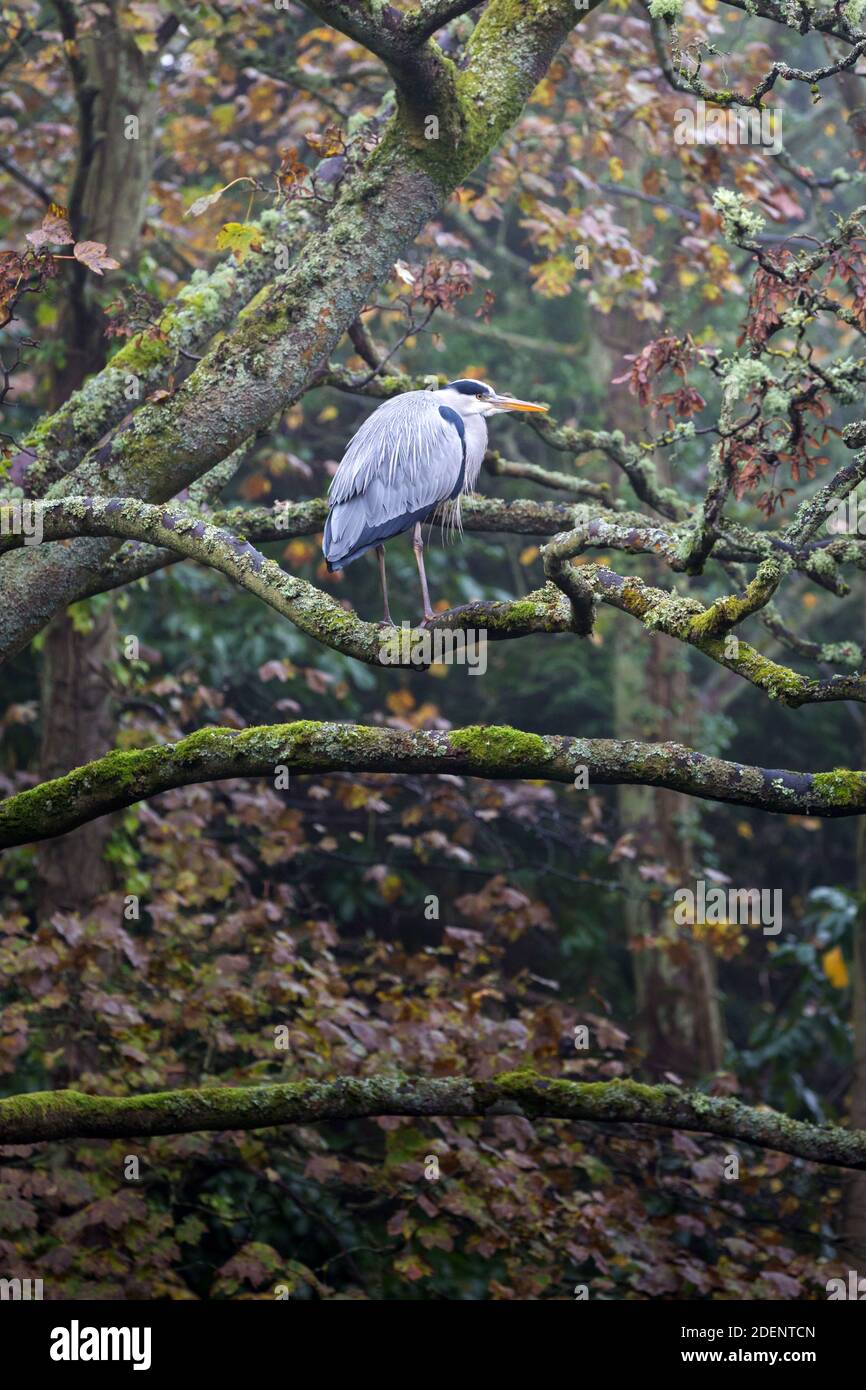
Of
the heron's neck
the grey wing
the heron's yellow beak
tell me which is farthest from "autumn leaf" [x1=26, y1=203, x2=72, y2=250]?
the heron's yellow beak

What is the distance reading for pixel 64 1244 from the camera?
15.8ft

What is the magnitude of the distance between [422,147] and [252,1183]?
438cm

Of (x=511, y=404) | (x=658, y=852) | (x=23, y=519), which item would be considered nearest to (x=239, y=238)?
(x=511, y=404)

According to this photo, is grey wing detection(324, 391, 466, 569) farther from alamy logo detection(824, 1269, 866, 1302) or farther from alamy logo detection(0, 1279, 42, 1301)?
alamy logo detection(824, 1269, 866, 1302)

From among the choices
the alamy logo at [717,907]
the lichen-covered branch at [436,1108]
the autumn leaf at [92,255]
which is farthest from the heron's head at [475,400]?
the alamy logo at [717,907]

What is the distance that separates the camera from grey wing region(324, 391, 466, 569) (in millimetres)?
4938

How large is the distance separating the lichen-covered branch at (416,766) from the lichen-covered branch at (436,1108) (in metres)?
0.88

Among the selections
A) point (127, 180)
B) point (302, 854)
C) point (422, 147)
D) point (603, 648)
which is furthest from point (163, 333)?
point (603, 648)

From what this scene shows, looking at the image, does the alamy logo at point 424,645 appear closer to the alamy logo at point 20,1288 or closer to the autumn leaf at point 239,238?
the autumn leaf at point 239,238

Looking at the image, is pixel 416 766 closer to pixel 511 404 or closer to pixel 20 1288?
pixel 20 1288

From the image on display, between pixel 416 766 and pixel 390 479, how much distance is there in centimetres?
177

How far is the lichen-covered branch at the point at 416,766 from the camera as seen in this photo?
3391 mm

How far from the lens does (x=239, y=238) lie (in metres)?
4.79
